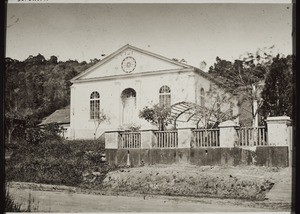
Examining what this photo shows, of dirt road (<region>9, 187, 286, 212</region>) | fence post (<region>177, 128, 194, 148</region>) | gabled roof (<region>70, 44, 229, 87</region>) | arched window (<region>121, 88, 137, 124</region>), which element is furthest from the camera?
fence post (<region>177, 128, 194, 148</region>)

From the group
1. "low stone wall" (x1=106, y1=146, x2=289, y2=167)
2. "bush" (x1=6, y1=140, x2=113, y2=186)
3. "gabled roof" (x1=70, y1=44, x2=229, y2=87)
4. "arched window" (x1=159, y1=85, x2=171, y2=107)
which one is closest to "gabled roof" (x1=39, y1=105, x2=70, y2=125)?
"bush" (x1=6, y1=140, x2=113, y2=186)

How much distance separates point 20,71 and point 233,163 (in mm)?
2249

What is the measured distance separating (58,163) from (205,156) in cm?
146

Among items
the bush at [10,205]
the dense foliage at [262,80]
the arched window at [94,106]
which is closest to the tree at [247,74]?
the dense foliage at [262,80]

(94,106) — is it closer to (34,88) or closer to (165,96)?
(34,88)

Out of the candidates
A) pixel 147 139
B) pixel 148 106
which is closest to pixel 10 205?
pixel 147 139

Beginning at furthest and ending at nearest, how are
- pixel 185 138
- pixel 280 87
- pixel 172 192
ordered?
pixel 185 138, pixel 172 192, pixel 280 87

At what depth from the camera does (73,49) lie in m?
4.80

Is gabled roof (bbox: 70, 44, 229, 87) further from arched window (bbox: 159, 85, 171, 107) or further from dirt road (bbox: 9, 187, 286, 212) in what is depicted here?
dirt road (bbox: 9, 187, 286, 212)

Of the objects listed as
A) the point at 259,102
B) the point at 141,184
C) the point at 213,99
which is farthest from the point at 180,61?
the point at 141,184

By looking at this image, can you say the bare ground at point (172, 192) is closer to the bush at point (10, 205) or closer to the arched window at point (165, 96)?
the bush at point (10, 205)

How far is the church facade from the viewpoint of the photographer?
4.91m

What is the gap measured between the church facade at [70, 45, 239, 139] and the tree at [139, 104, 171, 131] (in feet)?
0.14

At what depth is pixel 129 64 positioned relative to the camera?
16.3 feet
